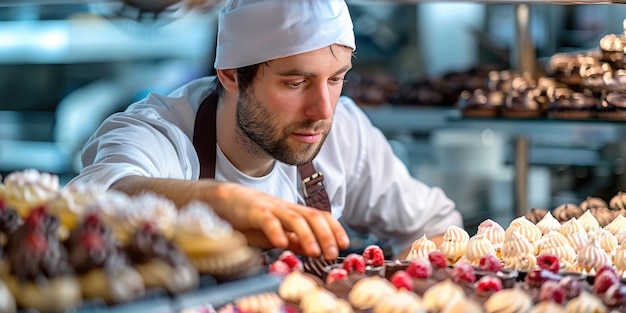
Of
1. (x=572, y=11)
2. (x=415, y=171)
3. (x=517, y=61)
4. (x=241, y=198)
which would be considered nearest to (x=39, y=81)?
(x=415, y=171)

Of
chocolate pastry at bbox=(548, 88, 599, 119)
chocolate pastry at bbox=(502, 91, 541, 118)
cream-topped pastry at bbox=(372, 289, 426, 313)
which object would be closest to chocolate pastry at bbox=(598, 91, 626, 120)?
chocolate pastry at bbox=(548, 88, 599, 119)

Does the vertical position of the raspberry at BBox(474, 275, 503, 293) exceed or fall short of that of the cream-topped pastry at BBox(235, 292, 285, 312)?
it falls short

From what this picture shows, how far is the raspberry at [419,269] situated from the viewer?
1714 mm

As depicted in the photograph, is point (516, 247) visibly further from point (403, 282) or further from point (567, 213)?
point (567, 213)

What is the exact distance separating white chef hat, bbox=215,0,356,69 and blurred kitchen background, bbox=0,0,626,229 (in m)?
1.44

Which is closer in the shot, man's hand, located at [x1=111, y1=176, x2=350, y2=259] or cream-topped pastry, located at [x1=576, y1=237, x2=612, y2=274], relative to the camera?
man's hand, located at [x1=111, y1=176, x2=350, y2=259]

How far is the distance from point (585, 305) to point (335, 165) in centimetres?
148

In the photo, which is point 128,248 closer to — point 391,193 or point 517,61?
point 391,193

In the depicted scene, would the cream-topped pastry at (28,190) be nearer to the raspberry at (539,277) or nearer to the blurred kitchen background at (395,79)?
the raspberry at (539,277)

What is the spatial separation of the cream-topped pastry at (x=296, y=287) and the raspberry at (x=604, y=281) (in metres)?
0.49

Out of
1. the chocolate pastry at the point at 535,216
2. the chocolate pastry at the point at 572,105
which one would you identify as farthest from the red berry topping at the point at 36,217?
the chocolate pastry at the point at 572,105

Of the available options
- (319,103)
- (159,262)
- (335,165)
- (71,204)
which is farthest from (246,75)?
(159,262)

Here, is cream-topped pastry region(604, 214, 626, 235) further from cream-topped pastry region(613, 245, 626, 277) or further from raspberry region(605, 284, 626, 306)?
raspberry region(605, 284, 626, 306)

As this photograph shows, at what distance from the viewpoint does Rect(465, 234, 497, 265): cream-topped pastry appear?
1967 mm
